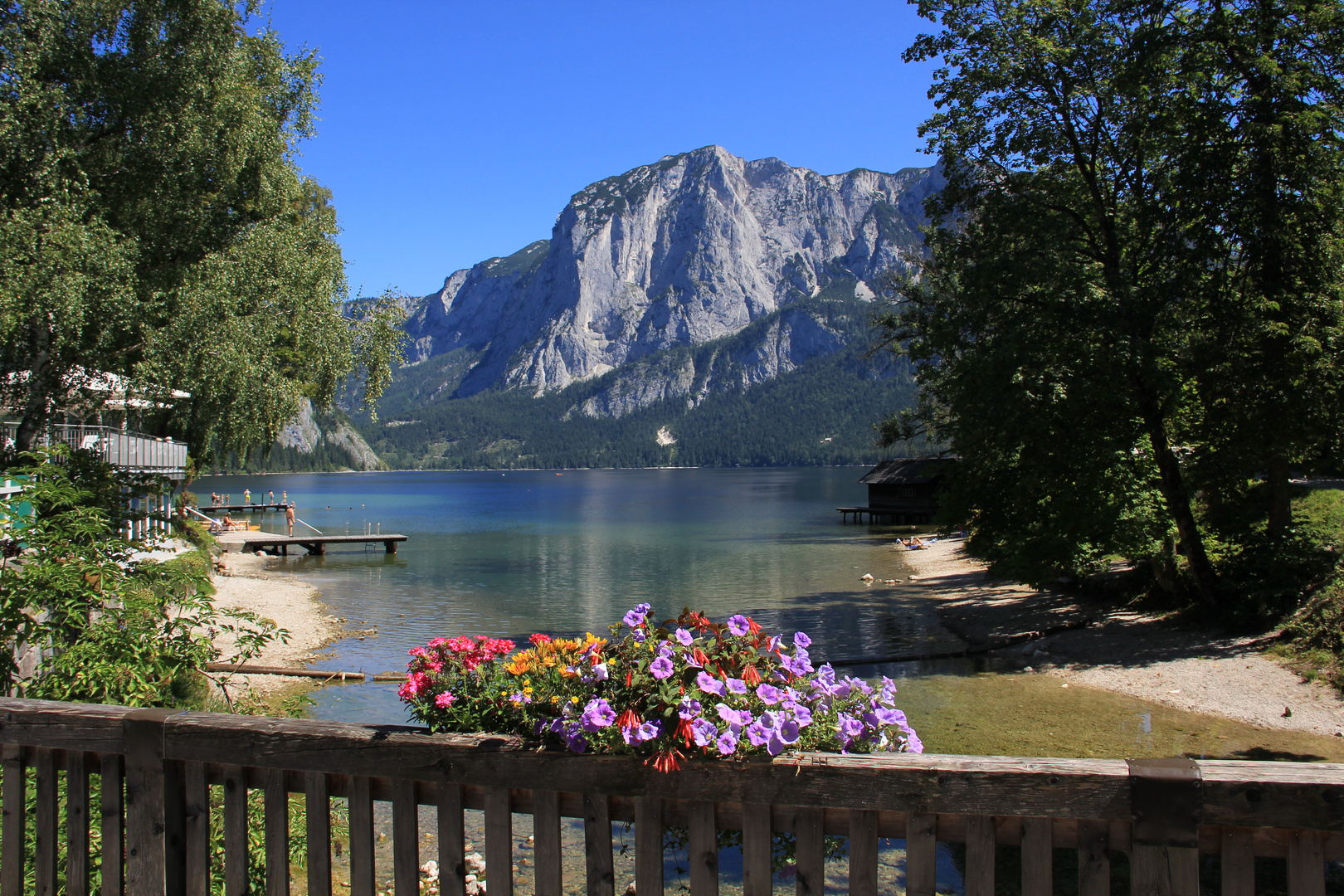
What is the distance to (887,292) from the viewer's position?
40.8 m

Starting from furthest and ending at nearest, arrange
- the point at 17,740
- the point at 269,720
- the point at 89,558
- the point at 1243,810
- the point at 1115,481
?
the point at 1115,481 < the point at 89,558 < the point at 17,740 < the point at 269,720 < the point at 1243,810

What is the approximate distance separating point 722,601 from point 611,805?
2645 centimetres

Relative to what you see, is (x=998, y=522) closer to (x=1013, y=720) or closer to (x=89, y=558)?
(x=1013, y=720)

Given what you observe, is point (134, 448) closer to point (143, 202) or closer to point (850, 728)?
point (143, 202)

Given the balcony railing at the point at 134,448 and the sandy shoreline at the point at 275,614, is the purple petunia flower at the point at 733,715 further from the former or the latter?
the balcony railing at the point at 134,448

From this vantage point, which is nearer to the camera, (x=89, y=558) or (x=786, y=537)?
(x=89, y=558)

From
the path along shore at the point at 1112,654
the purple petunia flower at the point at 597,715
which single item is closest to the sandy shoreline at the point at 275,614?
the path along shore at the point at 1112,654

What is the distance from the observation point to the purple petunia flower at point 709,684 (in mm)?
2896

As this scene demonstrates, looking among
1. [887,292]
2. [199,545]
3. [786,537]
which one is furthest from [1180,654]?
[786,537]

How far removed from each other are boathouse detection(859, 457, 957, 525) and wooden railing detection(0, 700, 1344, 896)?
5778cm

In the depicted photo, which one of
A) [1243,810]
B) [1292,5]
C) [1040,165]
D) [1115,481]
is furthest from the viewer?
[1040,165]

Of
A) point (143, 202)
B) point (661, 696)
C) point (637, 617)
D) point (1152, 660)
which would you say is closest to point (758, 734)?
point (661, 696)

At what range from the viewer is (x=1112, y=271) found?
16.6 metres

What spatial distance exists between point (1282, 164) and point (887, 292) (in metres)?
26.2
